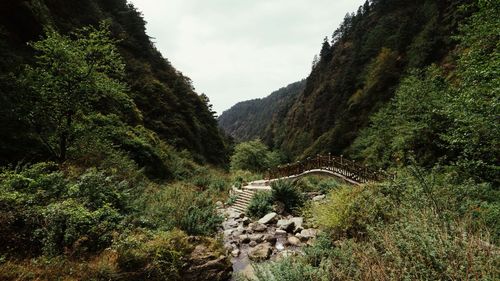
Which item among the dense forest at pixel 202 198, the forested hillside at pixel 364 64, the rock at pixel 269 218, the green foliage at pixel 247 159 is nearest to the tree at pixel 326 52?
the forested hillside at pixel 364 64

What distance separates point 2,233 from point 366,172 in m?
13.8

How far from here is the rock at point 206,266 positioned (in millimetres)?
6129

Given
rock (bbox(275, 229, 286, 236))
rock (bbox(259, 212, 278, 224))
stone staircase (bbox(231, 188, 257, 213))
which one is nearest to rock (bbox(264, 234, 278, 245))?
rock (bbox(275, 229, 286, 236))

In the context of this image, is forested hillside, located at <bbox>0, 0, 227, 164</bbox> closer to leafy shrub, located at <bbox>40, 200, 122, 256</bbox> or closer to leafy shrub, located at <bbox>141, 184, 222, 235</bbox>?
leafy shrub, located at <bbox>141, 184, 222, 235</bbox>

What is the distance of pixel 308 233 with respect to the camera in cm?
931

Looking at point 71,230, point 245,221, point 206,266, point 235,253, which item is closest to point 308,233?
point 235,253

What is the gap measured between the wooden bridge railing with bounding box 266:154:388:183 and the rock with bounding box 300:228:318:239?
418cm

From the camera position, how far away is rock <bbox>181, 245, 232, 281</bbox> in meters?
6.13

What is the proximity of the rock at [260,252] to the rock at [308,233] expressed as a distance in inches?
52.6

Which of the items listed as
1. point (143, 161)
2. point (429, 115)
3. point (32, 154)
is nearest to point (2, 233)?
point (32, 154)

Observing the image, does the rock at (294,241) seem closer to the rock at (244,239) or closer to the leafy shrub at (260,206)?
the rock at (244,239)

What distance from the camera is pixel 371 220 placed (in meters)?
6.77

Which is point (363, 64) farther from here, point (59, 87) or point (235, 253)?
point (59, 87)

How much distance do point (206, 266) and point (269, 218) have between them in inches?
207
